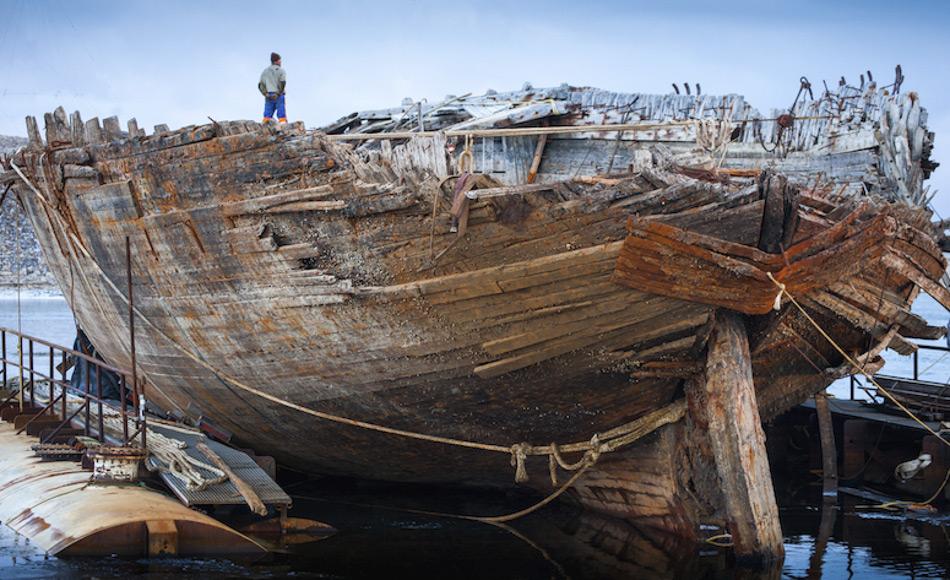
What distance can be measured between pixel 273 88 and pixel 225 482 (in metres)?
3.93

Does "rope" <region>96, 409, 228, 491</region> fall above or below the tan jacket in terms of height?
below

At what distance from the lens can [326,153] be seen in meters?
7.83

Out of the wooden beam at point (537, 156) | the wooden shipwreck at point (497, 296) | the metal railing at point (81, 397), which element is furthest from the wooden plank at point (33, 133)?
the wooden beam at point (537, 156)

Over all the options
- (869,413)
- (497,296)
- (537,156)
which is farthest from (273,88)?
(869,413)

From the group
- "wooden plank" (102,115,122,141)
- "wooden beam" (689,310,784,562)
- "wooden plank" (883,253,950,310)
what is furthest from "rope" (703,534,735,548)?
"wooden plank" (102,115,122,141)

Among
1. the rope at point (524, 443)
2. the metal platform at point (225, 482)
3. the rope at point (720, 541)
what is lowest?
the rope at point (720, 541)

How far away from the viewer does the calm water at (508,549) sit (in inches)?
305

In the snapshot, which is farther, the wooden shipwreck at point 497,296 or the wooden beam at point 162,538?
the wooden beam at point 162,538

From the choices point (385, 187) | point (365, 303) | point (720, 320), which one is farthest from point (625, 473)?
point (385, 187)

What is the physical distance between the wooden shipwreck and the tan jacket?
1.43 meters

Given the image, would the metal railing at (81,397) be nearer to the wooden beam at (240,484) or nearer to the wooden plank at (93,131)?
the wooden beam at (240,484)

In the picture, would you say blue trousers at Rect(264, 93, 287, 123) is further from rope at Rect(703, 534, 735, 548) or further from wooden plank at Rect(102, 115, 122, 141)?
rope at Rect(703, 534, 735, 548)

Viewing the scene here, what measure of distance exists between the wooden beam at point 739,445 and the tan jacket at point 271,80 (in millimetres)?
5117

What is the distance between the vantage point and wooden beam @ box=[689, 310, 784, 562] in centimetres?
744
